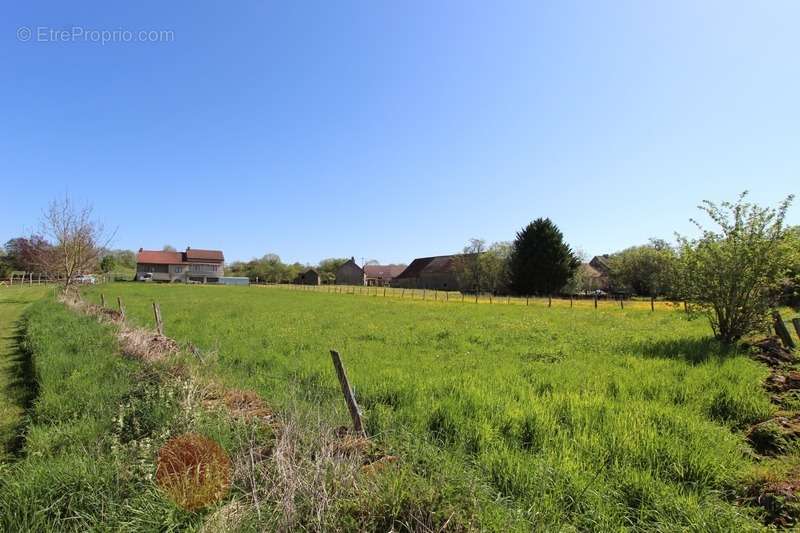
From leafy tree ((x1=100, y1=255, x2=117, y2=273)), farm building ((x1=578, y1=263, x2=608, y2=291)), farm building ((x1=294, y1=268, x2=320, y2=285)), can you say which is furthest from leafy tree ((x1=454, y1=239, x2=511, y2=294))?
leafy tree ((x1=100, y1=255, x2=117, y2=273))

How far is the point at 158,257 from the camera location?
10094cm

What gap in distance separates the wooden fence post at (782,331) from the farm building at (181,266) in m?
109

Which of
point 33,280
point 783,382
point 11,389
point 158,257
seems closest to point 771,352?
point 783,382

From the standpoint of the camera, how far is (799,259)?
1072 centimetres

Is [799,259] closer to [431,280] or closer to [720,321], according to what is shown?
[720,321]

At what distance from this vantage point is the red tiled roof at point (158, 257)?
98688 millimetres

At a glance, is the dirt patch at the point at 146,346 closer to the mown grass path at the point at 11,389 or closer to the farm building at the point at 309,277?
the mown grass path at the point at 11,389

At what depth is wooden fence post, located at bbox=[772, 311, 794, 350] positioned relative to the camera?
10117 mm

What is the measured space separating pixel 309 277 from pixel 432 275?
140ft

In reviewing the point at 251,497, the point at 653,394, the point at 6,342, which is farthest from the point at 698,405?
the point at 6,342

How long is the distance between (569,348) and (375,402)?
711 centimetres

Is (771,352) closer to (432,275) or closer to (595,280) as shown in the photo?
(595,280)

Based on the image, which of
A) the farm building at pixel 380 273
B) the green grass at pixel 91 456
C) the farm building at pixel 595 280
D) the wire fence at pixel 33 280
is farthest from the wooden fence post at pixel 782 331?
the farm building at pixel 380 273

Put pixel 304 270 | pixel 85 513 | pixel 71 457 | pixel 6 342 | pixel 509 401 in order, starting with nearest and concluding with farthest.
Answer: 1. pixel 85 513
2. pixel 71 457
3. pixel 509 401
4. pixel 6 342
5. pixel 304 270
